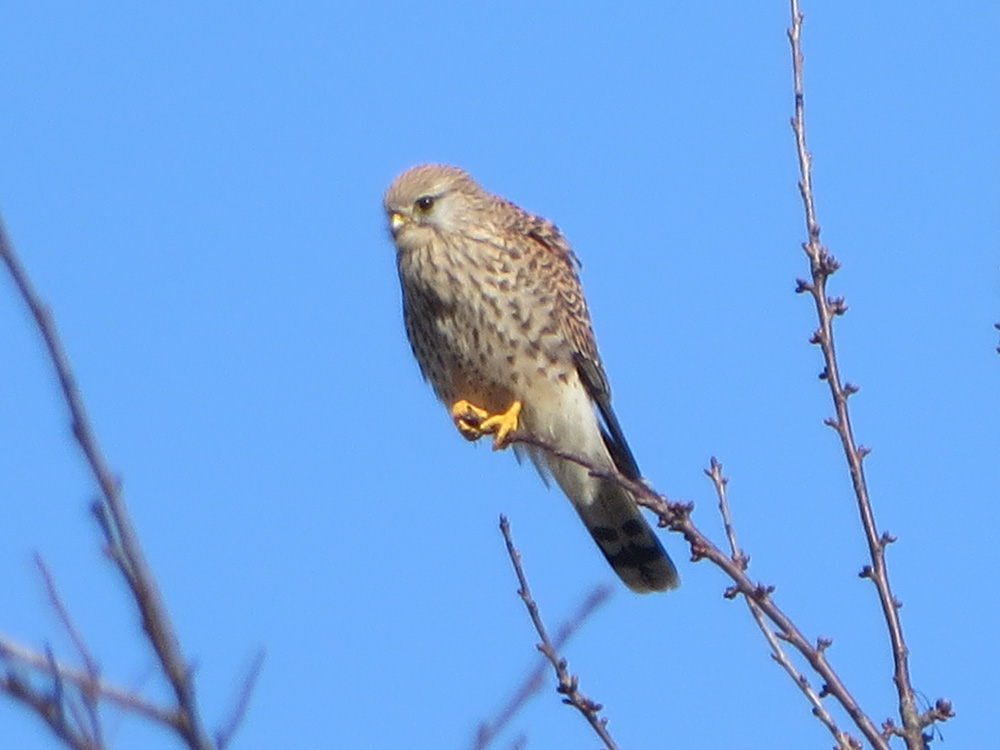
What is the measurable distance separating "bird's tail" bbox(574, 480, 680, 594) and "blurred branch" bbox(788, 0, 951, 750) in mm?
2618

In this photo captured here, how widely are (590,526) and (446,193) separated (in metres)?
1.16

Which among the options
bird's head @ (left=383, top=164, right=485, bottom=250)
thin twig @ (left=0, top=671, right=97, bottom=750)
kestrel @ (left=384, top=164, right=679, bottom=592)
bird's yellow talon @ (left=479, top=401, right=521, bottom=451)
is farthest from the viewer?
bird's head @ (left=383, top=164, right=485, bottom=250)

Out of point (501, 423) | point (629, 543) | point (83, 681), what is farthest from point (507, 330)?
point (83, 681)

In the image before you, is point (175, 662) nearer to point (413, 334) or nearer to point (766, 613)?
point (766, 613)

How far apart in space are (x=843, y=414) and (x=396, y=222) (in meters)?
2.58

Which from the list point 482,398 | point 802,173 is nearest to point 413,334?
point 482,398

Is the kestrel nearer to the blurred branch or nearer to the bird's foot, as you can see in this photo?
the bird's foot

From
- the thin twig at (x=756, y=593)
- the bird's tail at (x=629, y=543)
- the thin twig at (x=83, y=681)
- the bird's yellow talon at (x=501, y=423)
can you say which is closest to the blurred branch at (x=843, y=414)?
the thin twig at (x=756, y=593)

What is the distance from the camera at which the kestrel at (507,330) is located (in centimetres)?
452

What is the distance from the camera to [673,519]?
227 centimetres

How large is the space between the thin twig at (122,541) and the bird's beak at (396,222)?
12.5 feet

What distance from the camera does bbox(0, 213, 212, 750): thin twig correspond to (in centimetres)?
86

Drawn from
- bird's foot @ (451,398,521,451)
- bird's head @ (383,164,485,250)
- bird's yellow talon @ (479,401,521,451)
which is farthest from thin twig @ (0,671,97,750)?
bird's head @ (383,164,485,250)

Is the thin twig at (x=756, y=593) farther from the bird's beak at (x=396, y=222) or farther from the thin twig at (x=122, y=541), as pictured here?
the bird's beak at (x=396, y=222)
